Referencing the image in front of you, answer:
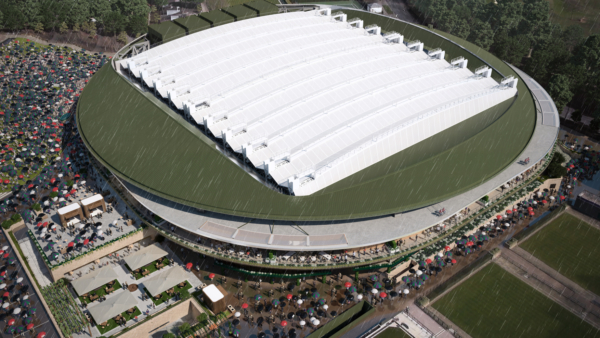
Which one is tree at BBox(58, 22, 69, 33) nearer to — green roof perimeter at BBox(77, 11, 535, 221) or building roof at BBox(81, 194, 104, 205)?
green roof perimeter at BBox(77, 11, 535, 221)

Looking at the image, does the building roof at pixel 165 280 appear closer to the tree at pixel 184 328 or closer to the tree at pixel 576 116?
the tree at pixel 184 328

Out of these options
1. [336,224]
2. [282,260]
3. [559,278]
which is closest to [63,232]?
[282,260]

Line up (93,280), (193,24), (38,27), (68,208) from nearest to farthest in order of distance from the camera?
(93,280), (68,208), (193,24), (38,27)

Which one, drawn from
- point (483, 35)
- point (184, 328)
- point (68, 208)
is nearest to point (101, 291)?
point (184, 328)

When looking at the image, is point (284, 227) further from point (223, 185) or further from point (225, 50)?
point (225, 50)

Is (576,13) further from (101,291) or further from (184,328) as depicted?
(101,291)

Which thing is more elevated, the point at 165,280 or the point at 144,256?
the point at 144,256

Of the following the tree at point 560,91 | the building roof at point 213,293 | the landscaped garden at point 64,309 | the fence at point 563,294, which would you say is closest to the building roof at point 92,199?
the landscaped garden at point 64,309
